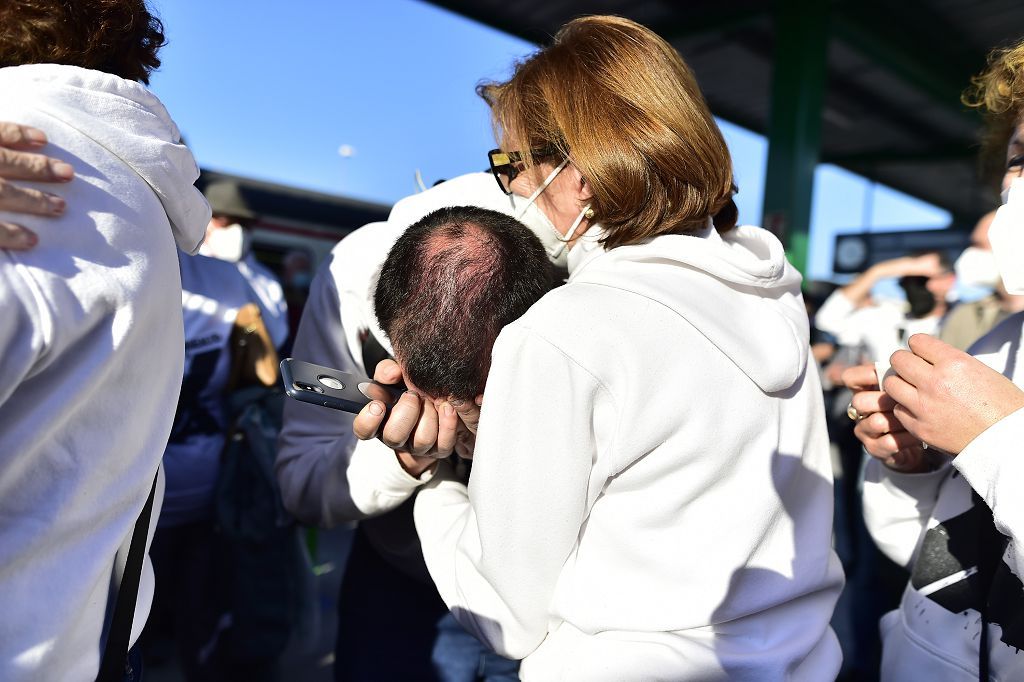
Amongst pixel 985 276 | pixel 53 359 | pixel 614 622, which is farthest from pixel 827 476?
pixel 985 276

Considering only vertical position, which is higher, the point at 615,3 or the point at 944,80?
the point at 615,3

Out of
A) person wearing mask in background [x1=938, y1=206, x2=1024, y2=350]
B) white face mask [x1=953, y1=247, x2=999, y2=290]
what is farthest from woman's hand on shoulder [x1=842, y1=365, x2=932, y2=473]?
white face mask [x1=953, y1=247, x2=999, y2=290]

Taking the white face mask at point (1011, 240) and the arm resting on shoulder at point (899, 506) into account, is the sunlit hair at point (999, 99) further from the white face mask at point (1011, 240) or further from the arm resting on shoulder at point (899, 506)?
the arm resting on shoulder at point (899, 506)

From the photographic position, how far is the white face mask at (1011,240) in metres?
1.07

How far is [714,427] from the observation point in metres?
1.03

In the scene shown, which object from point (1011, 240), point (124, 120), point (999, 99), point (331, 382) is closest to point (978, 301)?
point (999, 99)

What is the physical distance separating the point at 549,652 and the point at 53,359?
764mm

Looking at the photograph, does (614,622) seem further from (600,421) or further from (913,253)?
(913,253)

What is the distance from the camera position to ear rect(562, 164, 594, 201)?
1.26 meters

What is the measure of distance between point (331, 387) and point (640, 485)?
0.55 m

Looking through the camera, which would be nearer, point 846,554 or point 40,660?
point 40,660

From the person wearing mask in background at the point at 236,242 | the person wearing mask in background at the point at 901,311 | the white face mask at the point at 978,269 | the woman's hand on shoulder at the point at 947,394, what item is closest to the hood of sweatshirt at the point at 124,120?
the woman's hand on shoulder at the point at 947,394

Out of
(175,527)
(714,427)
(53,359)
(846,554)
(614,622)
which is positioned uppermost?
(53,359)

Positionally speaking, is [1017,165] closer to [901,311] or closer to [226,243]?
[226,243]
